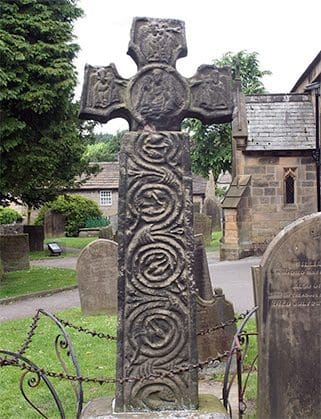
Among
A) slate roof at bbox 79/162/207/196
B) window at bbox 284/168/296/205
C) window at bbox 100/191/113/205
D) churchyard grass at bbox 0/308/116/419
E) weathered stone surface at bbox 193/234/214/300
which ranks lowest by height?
churchyard grass at bbox 0/308/116/419

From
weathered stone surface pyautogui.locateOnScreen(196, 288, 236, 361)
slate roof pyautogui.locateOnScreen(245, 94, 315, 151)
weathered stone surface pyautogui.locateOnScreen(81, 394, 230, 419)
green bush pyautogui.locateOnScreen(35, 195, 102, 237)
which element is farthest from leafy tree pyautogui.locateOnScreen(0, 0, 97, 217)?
green bush pyautogui.locateOnScreen(35, 195, 102, 237)

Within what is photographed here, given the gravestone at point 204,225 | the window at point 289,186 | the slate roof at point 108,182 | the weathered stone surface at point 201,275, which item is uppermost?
the slate roof at point 108,182

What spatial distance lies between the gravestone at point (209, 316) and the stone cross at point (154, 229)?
311 centimetres

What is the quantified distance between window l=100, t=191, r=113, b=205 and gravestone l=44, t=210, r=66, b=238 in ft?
43.6

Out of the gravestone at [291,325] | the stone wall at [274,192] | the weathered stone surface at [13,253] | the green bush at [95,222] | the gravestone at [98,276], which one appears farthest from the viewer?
the green bush at [95,222]

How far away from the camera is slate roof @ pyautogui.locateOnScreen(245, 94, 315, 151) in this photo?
25.1 m

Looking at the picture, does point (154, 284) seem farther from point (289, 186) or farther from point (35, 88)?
point (289, 186)

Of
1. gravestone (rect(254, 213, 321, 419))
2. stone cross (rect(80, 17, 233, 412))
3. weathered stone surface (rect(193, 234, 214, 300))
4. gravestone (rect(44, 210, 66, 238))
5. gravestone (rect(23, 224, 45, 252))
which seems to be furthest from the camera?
gravestone (rect(44, 210, 66, 238))

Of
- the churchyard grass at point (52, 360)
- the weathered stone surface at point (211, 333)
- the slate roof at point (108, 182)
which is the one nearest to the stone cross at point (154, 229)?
the churchyard grass at point (52, 360)

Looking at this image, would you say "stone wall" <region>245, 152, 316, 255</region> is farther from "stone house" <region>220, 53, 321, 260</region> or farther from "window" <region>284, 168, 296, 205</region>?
"window" <region>284, 168, 296, 205</region>

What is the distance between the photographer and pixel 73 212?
44.8 metres

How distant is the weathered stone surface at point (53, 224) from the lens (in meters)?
43.8

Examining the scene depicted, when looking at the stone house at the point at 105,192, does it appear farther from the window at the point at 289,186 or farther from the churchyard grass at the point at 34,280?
the churchyard grass at the point at 34,280

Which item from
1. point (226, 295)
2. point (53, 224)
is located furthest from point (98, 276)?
point (53, 224)
